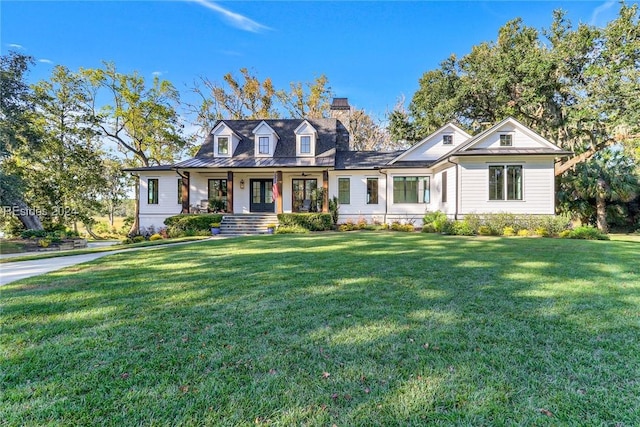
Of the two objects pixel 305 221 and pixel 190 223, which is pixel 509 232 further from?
pixel 190 223

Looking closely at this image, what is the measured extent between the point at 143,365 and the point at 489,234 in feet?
43.3

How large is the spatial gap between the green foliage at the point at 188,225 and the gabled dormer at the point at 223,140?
16.8 feet

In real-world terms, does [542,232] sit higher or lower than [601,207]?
lower

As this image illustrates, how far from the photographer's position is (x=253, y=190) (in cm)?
1834

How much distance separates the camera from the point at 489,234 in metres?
12.6

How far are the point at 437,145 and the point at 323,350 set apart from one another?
677 inches

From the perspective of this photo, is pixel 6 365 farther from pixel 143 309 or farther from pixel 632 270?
pixel 632 270

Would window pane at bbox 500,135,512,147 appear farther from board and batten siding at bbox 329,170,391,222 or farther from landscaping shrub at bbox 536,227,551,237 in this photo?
board and batten siding at bbox 329,170,391,222

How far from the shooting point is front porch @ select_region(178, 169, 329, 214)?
1766 centimetres

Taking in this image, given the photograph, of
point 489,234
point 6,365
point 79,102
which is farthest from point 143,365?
point 79,102

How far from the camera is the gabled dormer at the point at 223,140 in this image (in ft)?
60.1

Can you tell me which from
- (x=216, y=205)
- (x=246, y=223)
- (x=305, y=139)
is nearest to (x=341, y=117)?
(x=305, y=139)

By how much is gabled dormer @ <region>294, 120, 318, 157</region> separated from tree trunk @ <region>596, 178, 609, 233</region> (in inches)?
618

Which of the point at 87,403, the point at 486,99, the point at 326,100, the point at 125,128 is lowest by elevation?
the point at 87,403
